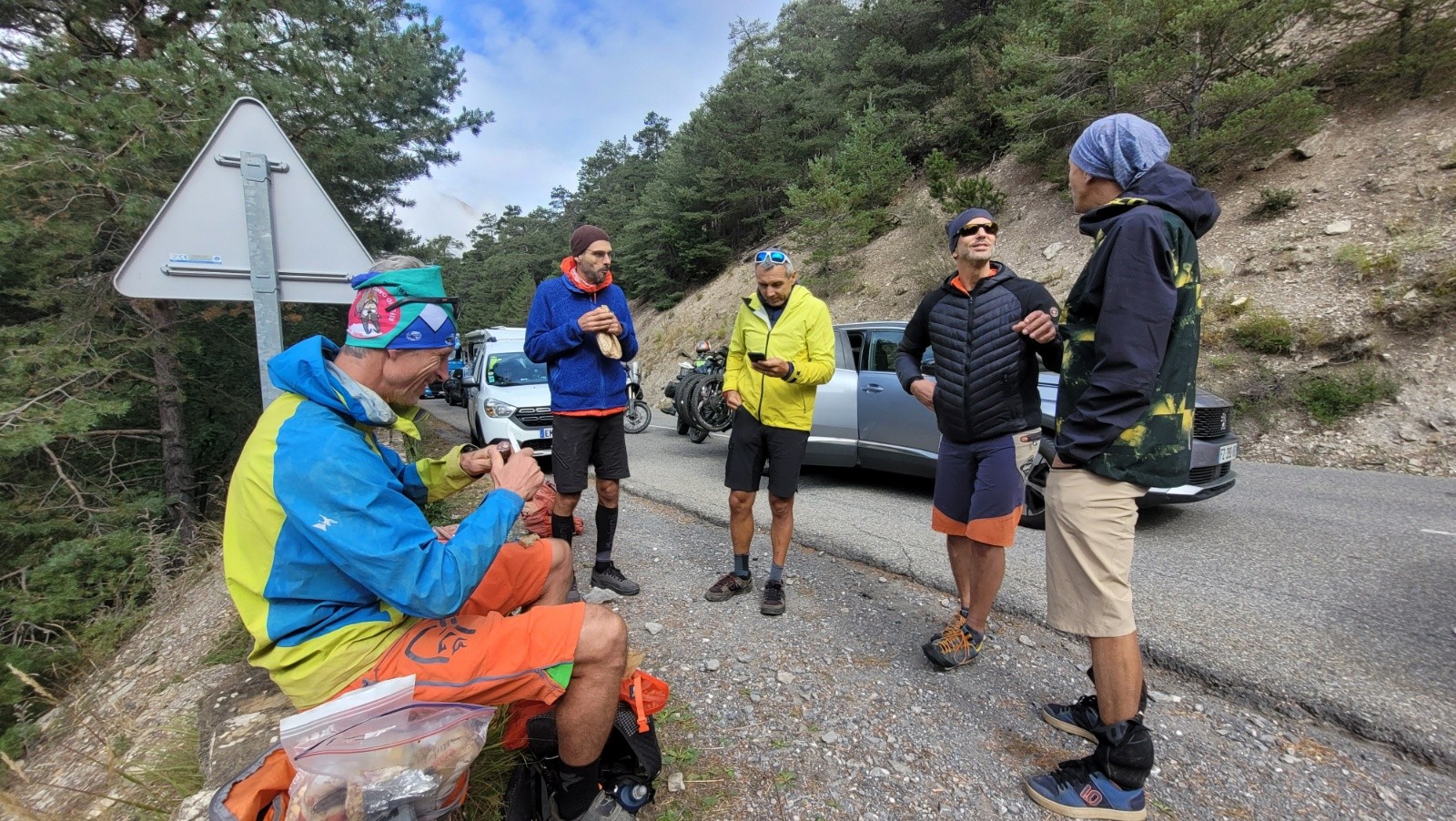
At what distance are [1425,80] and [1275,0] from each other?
315 centimetres

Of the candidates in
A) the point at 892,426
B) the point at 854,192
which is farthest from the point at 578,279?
the point at 854,192

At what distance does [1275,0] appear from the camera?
10.7 metres

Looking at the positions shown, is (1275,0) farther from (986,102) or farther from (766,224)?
(766,224)

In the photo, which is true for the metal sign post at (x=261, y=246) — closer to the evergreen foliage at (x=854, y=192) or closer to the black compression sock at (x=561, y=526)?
the black compression sock at (x=561, y=526)

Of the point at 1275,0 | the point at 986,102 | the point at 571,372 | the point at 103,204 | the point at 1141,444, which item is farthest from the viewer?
the point at 986,102

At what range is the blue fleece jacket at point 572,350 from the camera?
3473 millimetres

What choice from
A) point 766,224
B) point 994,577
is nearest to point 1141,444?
point 994,577

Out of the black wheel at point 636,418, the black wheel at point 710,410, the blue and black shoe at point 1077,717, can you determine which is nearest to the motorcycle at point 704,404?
the black wheel at point 710,410

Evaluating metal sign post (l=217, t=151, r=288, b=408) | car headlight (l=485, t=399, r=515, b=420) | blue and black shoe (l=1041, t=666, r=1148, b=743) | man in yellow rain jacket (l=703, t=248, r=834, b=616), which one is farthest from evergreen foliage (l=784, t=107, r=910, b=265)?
blue and black shoe (l=1041, t=666, r=1148, b=743)

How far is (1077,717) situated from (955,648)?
54 cm

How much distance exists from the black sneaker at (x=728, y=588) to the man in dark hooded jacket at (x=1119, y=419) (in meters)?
1.77

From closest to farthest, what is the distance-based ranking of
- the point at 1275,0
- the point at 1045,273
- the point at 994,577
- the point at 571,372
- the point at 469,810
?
1. the point at 469,810
2. the point at 994,577
3. the point at 571,372
4. the point at 1275,0
5. the point at 1045,273

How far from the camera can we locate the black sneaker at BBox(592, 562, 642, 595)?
3564 millimetres

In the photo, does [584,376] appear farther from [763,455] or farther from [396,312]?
[396,312]
